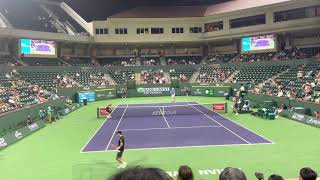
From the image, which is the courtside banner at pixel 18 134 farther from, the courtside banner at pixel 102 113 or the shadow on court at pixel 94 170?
the shadow on court at pixel 94 170

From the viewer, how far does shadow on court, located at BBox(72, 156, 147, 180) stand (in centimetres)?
1514

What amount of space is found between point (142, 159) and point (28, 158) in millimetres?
6161

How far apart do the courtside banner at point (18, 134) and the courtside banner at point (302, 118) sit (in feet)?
68.1

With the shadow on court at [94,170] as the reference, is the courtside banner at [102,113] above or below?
above

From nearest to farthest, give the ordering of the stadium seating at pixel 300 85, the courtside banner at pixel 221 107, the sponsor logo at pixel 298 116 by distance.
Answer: the sponsor logo at pixel 298 116 < the stadium seating at pixel 300 85 < the courtside banner at pixel 221 107

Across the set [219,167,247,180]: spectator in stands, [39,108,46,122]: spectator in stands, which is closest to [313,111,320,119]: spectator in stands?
[39,108,46,122]: spectator in stands

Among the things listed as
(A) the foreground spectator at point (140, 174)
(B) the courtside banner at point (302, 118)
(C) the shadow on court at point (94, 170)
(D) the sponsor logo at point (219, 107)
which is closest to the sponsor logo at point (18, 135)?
(C) the shadow on court at point (94, 170)

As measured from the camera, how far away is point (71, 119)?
119 feet

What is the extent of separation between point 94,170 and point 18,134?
12.2m

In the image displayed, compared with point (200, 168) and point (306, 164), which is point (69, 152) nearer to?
point (200, 168)

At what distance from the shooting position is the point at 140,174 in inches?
86.7

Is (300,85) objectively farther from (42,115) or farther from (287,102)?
(42,115)

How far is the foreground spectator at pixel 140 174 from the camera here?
2.18 meters

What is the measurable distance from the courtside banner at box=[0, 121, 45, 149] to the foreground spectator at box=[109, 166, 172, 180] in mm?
22484
